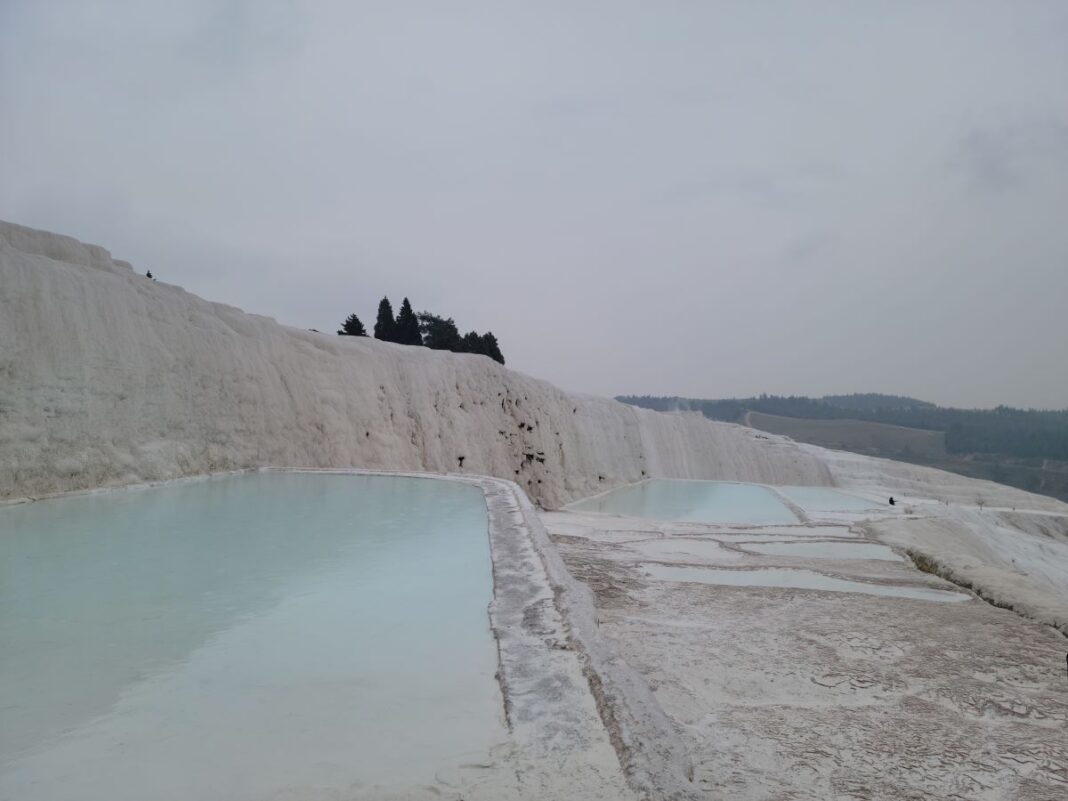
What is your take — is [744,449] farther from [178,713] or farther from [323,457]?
[178,713]

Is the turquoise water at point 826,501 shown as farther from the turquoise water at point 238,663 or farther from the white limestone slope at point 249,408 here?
the turquoise water at point 238,663

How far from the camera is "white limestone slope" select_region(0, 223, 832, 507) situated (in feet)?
34.1

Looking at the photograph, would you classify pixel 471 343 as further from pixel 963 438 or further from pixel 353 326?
pixel 963 438

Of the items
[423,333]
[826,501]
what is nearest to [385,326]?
[423,333]

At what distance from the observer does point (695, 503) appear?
69.7 ft

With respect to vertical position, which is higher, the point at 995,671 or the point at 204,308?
the point at 204,308

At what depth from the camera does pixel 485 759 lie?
2443 millimetres

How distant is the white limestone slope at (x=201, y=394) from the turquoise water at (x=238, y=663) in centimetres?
470

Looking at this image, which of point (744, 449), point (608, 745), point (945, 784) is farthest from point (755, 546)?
point (744, 449)

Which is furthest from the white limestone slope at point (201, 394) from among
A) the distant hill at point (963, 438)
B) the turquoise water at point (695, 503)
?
the distant hill at point (963, 438)

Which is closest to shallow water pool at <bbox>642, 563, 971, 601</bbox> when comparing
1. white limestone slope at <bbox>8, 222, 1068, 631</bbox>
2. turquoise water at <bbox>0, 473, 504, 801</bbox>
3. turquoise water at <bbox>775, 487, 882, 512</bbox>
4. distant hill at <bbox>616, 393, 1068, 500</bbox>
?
white limestone slope at <bbox>8, 222, 1068, 631</bbox>

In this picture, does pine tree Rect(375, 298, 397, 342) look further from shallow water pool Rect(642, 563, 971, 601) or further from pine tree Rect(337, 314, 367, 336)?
shallow water pool Rect(642, 563, 971, 601)

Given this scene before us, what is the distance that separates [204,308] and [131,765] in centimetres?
1484

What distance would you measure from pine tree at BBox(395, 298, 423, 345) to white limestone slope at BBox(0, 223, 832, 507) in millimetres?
7781
